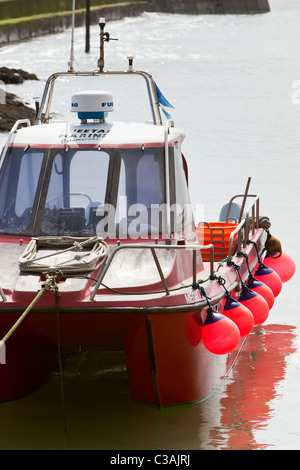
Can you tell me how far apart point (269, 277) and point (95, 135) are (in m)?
2.70

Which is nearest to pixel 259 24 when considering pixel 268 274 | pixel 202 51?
pixel 202 51

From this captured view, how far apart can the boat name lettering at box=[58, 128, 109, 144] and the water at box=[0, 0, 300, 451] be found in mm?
2113

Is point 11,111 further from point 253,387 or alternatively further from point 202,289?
point 202,289

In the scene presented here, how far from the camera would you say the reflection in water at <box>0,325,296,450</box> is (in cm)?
753

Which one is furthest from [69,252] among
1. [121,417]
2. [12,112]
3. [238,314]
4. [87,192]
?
[12,112]

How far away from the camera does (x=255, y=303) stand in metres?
8.79

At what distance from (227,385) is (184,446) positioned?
1.34 meters

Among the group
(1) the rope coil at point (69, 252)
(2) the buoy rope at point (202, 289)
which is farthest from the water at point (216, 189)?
(1) the rope coil at point (69, 252)

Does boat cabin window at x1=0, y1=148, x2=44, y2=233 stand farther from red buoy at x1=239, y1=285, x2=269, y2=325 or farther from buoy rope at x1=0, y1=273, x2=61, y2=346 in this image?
red buoy at x1=239, y1=285, x2=269, y2=325

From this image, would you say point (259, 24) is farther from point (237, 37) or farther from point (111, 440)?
point (111, 440)

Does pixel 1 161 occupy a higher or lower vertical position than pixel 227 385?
higher

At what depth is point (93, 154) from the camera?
27.0ft

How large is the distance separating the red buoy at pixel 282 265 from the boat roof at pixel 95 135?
9.00 feet

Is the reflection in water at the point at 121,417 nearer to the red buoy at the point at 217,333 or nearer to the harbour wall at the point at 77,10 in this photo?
the red buoy at the point at 217,333
